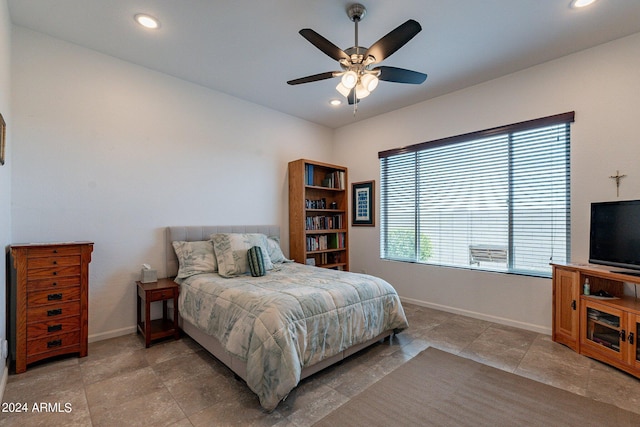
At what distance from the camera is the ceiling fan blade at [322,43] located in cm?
199

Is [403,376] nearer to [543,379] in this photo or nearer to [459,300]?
[543,379]

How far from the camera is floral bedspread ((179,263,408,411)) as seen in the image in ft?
6.21

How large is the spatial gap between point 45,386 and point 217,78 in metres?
3.26

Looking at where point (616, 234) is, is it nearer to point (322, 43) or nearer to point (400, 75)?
point (400, 75)

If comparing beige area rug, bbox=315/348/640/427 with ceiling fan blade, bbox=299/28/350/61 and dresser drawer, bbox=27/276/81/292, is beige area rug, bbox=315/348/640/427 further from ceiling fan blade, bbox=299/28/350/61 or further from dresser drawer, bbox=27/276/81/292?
ceiling fan blade, bbox=299/28/350/61

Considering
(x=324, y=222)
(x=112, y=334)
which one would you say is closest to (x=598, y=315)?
(x=324, y=222)

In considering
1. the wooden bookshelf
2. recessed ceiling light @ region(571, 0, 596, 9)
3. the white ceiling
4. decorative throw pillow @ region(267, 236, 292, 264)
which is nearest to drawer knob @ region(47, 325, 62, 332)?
decorative throw pillow @ region(267, 236, 292, 264)

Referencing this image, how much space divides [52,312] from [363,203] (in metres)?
3.97

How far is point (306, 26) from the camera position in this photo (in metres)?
2.56

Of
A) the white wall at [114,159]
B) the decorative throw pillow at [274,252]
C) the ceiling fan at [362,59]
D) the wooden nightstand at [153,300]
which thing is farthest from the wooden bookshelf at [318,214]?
the ceiling fan at [362,59]

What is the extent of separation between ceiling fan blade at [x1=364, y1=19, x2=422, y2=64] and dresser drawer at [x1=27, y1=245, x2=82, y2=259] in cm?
288

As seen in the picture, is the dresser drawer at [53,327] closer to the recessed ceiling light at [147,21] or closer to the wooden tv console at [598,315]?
the recessed ceiling light at [147,21]

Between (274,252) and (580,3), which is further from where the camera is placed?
(274,252)

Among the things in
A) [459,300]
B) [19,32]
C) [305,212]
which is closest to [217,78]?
[19,32]
